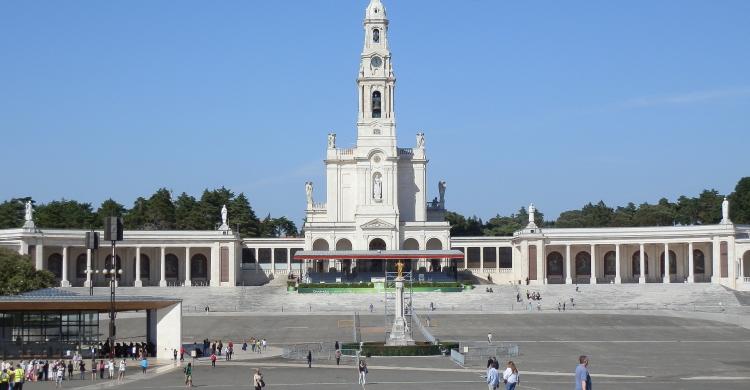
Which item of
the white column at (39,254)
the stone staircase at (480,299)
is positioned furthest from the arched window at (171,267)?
the white column at (39,254)

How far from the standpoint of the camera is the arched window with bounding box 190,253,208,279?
126m

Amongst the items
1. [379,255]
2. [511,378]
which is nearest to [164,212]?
[379,255]

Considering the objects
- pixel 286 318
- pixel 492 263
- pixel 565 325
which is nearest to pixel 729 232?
pixel 492 263

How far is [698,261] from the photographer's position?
122625 millimetres

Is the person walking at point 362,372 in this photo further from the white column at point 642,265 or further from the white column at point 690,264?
the white column at point 690,264

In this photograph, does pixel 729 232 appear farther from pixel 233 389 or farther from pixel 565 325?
pixel 233 389

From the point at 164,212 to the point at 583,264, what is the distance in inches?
1938

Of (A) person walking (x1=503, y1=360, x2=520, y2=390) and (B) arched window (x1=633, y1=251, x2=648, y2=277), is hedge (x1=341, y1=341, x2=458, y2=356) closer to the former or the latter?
(A) person walking (x1=503, y1=360, x2=520, y2=390)

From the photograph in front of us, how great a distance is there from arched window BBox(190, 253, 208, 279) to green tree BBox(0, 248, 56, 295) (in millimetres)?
31240

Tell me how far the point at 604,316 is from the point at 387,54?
144ft

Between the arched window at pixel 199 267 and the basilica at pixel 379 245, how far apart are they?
0.10m

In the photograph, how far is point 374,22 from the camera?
412 feet

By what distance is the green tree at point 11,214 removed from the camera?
5497 inches

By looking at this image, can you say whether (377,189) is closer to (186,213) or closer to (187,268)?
(187,268)
